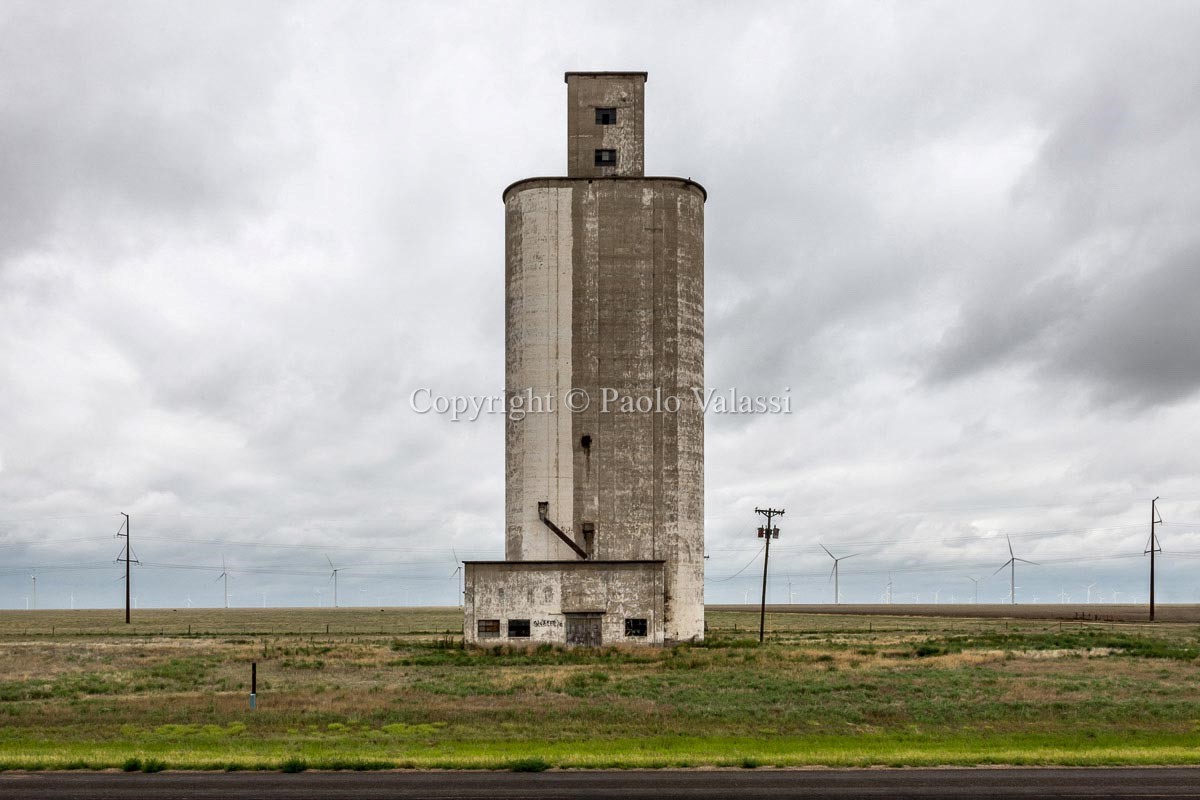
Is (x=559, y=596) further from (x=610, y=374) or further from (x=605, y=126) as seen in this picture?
(x=605, y=126)

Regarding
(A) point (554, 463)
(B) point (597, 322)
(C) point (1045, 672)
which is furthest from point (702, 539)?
(C) point (1045, 672)

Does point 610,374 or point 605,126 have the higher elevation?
point 605,126

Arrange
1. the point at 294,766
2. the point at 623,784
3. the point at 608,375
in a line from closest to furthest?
the point at 623,784 → the point at 294,766 → the point at 608,375

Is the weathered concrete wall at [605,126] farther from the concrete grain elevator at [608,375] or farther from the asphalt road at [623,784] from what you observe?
the asphalt road at [623,784]

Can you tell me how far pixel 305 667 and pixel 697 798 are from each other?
31663mm

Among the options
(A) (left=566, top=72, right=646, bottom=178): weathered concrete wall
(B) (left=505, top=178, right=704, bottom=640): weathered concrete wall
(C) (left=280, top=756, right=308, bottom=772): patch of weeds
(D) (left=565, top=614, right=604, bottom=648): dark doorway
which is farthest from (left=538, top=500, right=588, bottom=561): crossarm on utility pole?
(C) (left=280, top=756, right=308, bottom=772): patch of weeds

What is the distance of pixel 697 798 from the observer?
19.6m

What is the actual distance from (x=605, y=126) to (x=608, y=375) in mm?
15215

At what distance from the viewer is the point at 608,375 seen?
60.2 metres

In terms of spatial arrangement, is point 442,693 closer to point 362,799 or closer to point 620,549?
point 362,799

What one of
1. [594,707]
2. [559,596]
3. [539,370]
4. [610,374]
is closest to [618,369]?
[610,374]

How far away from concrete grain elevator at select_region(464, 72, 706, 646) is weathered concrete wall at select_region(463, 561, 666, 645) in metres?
2.68

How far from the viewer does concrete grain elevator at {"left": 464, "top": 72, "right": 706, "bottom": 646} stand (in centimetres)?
5944

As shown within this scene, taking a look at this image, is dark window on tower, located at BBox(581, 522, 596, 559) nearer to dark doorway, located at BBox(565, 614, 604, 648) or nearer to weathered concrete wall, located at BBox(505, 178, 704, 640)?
weathered concrete wall, located at BBox(505, 178, 704, 640)
